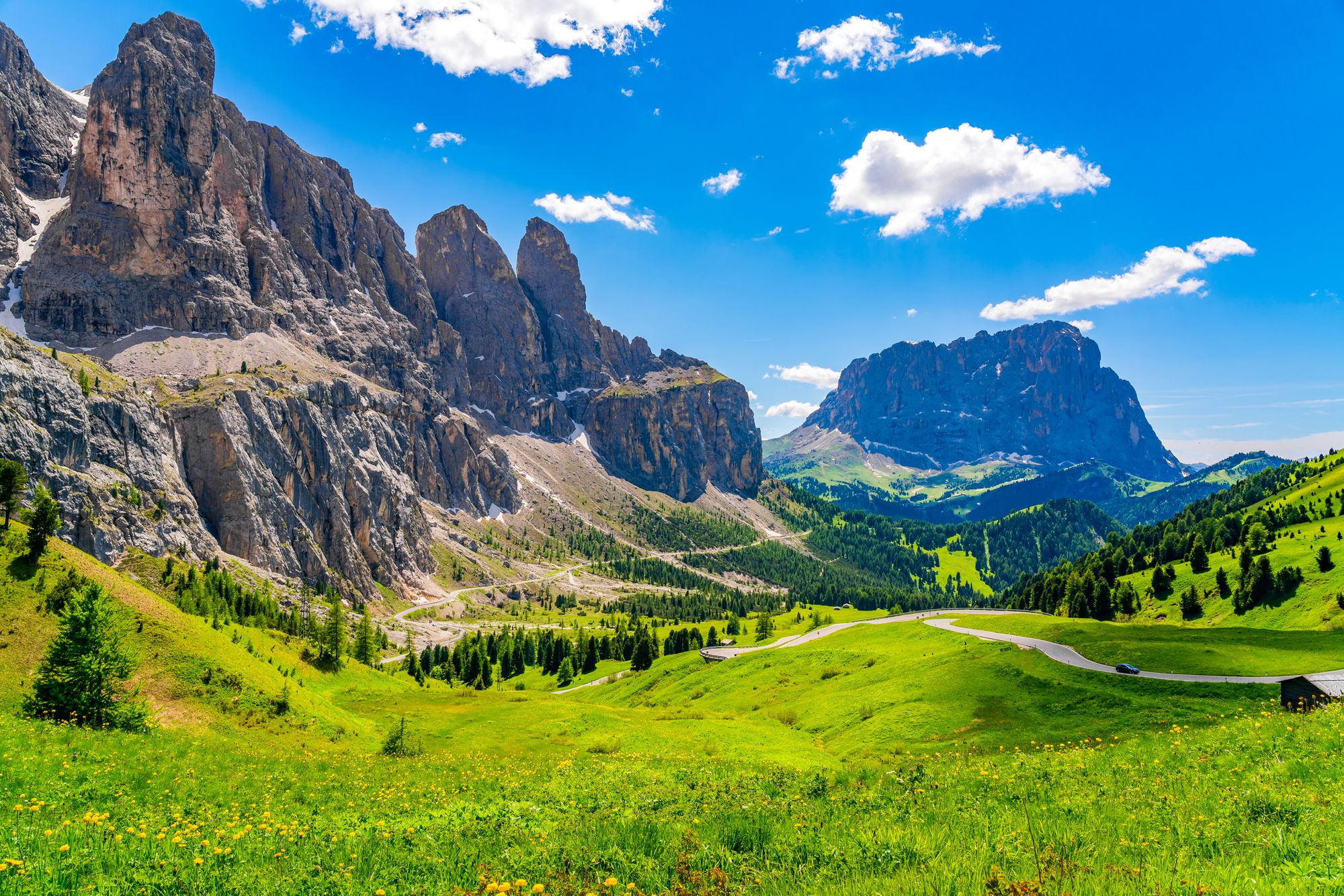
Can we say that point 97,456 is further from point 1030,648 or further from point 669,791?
point 1030,648

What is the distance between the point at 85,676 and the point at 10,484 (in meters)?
22.5

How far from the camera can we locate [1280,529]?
410 ft

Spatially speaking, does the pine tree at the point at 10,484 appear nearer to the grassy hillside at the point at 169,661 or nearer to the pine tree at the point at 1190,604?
the grassy hillside at the point at 169,661

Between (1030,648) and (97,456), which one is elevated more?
(97,456)

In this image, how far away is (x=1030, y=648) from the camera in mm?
52312

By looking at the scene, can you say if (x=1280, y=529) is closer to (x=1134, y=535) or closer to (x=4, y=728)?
(x=1134, y=535)

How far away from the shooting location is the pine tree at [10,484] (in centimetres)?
4147

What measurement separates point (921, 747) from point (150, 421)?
658 ft

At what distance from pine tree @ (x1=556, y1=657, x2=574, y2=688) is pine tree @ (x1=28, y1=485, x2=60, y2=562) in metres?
78.3

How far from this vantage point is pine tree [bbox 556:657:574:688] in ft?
357

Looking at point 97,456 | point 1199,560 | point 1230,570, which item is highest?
point 97,456

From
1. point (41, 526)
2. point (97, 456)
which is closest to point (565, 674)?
point (41, 526)

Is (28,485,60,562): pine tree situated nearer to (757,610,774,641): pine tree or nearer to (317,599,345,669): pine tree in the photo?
(317,599,345,669): pine tree

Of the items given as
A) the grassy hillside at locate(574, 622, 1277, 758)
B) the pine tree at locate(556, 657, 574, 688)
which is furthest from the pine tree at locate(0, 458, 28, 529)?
the pine tree at locate(556, 657, 574, 688)
